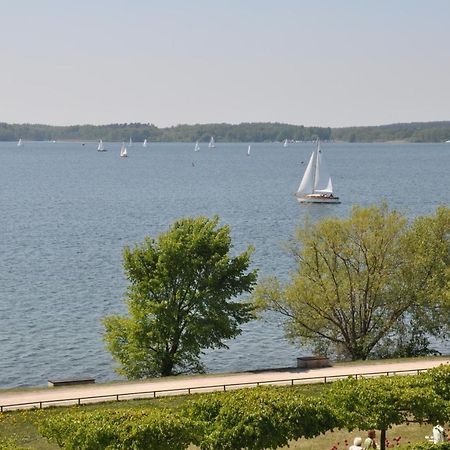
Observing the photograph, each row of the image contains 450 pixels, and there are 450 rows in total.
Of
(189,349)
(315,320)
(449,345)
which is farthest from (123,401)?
(449,345)

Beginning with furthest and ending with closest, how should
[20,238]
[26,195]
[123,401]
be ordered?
[26,195]
[20,238]
[123,401]

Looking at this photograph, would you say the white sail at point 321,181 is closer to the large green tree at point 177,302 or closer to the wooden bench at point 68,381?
the large green tree at point 177,302

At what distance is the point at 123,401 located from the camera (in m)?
43.5

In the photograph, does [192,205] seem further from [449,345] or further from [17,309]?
[449,345]

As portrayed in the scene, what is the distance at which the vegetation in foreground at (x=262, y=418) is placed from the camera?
31.4m

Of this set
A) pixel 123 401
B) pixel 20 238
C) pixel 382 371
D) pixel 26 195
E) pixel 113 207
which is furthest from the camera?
pixel 26 195

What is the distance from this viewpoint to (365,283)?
5800cm

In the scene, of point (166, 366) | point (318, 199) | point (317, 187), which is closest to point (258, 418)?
point (166, 366)

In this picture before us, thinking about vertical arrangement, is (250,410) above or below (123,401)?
above

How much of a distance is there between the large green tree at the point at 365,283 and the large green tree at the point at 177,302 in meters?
4.35

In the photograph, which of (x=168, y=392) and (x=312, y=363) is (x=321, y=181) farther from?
(x=168, y=392)

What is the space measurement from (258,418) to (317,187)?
13477cm

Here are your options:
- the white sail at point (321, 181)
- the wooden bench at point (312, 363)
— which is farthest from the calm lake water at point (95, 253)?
the wooden bench at point (312, 363)

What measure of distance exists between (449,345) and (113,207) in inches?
3767
